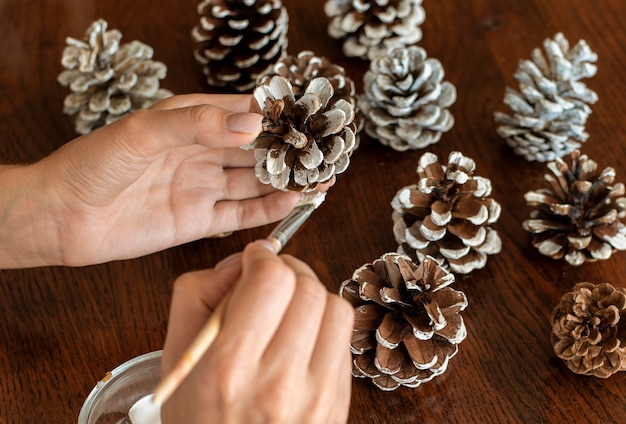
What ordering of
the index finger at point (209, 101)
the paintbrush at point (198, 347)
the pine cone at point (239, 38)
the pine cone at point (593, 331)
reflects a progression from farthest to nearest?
the pine cone at point (239, 38), the index finger at point (209, 101), the pine cone at point (593, 331), the paintbrush at point (198, 347)

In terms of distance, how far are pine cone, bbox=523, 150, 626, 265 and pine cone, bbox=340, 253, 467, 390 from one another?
0.17 m

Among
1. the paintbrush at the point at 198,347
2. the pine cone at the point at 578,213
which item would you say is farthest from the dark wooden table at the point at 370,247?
the paintbrush at the point at 198,347

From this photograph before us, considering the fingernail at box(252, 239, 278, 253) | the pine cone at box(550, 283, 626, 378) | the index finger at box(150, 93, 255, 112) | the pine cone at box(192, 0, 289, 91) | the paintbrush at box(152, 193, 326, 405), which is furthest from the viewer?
the pine cone at box(192, 0, 289, 91)

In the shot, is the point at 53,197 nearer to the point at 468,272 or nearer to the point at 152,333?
the point at 152,333

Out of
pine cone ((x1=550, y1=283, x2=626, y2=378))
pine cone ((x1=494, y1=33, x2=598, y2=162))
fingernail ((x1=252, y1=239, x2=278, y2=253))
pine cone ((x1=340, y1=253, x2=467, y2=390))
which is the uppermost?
fingernail ((x1=252, y1=239, x2=278, y2=253))

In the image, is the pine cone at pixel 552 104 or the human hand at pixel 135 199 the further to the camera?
the pine cone at pixel 552 104

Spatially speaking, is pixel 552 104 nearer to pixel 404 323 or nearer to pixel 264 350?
pixel 404 323

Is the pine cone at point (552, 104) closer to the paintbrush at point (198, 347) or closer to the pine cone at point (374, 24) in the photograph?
the pine cone at point (374, 24)

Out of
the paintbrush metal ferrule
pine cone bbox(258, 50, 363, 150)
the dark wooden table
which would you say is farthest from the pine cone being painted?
the paintbrush metal ferrule

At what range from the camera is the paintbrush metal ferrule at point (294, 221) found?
0.68 m

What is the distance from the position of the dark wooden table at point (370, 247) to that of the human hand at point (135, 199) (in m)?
0.03

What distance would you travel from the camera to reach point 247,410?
52 centimetres

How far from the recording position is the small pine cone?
873 mm

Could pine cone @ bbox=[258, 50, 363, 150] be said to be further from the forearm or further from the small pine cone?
the forearm
